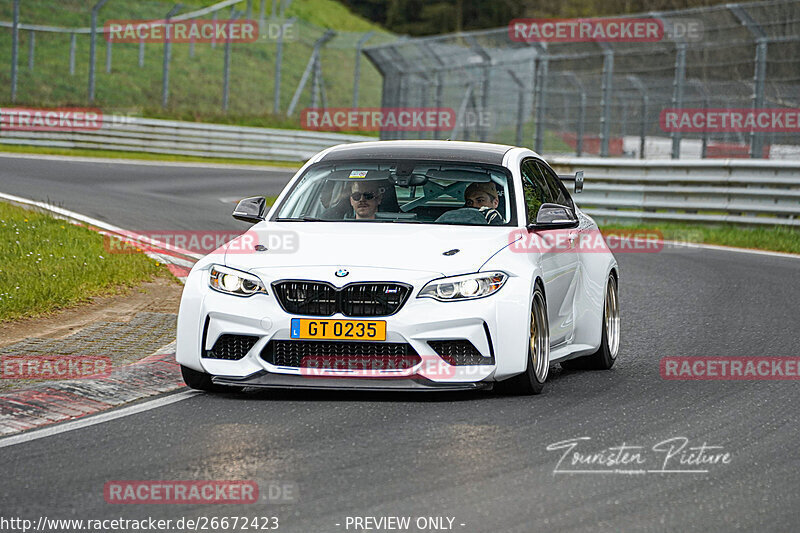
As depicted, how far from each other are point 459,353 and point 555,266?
4.15 feet

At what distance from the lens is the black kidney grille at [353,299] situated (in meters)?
7.16

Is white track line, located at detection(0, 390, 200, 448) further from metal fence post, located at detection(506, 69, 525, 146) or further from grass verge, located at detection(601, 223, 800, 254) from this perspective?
metal fence post, located at detection(506, 69, 525, 146)

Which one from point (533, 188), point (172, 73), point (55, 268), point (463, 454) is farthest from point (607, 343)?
point (172, 73)

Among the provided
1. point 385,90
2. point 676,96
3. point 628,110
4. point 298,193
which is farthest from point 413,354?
point 385,90

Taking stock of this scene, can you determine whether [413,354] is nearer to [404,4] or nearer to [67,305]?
[67,305]

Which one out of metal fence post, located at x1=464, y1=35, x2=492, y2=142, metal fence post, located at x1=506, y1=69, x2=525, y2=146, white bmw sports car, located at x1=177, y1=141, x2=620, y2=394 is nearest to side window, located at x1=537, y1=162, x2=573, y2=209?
white bmw sports car, located at x1=177, y1=141, x2=620, y2=394

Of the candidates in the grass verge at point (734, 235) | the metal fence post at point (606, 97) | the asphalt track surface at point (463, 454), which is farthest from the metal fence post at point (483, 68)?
the asphalt track surface at point (463, 454)

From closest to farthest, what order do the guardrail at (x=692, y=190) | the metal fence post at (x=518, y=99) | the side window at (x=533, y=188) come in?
the side window at (x=533, y=188)
the guardrail at (x=692, y=190)
the metal fence post at (x=518, y=99)

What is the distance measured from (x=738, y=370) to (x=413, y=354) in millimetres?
2665

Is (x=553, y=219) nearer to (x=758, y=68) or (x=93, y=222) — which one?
(x=93, y=222)

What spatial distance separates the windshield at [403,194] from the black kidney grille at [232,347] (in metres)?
1.29

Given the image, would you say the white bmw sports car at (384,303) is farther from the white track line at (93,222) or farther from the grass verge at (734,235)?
the grass verge at (734,235)

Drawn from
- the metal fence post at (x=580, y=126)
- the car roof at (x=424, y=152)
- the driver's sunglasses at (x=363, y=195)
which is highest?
the metal fence post at (x=580, y=126)

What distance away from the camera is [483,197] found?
332 inches
